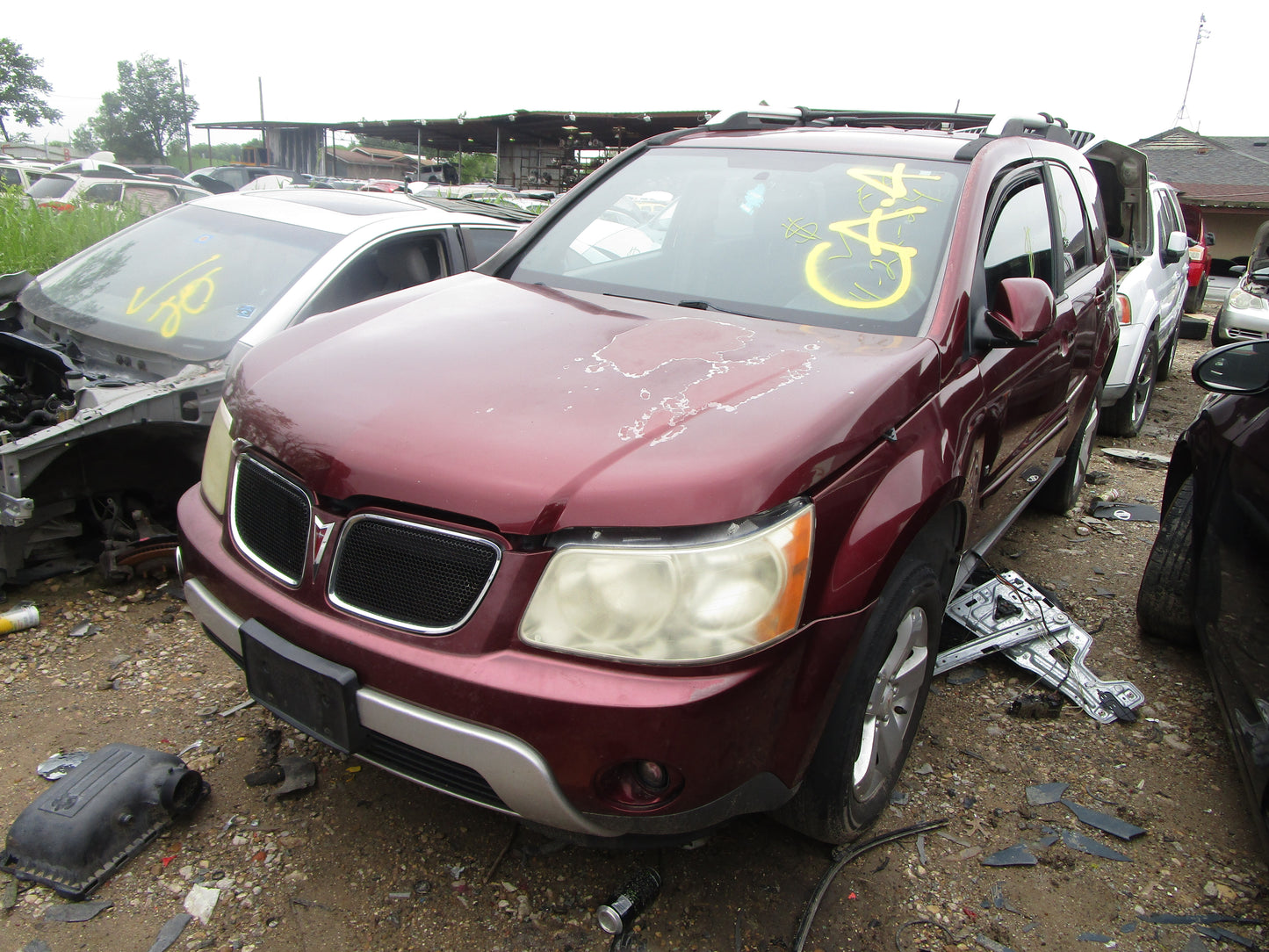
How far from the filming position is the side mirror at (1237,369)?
2.82m

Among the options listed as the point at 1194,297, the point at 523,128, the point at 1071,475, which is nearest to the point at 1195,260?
the point at 1194,297

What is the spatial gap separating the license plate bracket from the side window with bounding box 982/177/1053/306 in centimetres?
220

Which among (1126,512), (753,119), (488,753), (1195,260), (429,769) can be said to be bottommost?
(1126,512)

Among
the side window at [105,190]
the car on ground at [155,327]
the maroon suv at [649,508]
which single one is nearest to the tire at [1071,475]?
the maroon suv at [649,508]

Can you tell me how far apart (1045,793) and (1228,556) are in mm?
973

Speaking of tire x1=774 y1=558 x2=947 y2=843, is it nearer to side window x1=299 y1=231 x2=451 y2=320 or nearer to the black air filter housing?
the black air filter housing

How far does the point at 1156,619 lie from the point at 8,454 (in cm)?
437

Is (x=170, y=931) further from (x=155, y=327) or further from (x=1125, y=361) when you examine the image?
(x=1125, y=361)

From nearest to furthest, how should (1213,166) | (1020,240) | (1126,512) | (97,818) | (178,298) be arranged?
(97,818) < (1020,240) < (178,298) < (1126,512) < (1213,166)

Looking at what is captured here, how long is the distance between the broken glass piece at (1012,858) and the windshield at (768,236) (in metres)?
1.49

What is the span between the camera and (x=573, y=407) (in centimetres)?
196

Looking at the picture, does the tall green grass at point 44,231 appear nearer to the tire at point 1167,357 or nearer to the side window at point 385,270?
the side window at point 385,270

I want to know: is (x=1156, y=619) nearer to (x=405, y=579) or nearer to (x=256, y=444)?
(x=405, y=579)

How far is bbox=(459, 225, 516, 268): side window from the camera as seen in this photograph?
476 centimetres
